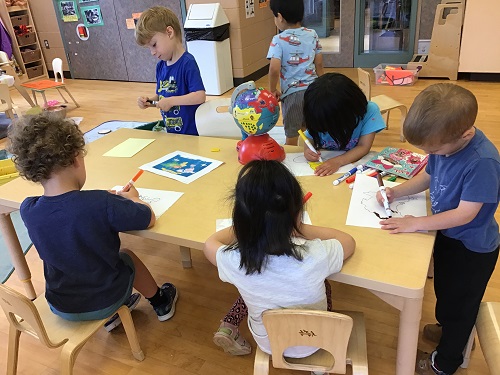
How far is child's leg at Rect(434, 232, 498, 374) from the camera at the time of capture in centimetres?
117

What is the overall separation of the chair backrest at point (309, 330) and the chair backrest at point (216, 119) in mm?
1161

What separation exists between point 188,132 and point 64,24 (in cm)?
468

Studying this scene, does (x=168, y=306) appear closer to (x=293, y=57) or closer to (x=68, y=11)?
(x=293, y=57)

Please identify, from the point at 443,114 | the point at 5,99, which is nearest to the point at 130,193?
the point at 443,114

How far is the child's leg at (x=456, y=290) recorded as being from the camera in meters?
1.17

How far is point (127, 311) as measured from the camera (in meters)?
1.42

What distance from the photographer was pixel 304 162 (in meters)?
1.55

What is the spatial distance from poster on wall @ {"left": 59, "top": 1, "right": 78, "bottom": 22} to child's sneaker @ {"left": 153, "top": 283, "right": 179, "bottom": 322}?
503cm

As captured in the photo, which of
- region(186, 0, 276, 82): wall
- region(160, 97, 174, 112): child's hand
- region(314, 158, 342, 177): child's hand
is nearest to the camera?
region(314, 158, 342, 177): child's hand

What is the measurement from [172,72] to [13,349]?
4.23ft

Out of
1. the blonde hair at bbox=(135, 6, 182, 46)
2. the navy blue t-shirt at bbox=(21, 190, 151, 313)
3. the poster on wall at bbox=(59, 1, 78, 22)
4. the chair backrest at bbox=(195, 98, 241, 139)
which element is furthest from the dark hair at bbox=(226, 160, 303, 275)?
the poster on wall at bbox=(59, 1, 78, 22)

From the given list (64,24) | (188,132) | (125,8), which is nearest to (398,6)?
(125,8)

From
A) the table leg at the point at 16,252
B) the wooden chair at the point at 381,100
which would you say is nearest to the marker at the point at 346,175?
the table leg at the point at 16,252

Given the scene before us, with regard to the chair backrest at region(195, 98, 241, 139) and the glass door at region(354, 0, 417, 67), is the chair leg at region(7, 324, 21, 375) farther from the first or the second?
the glass door at region(354, 0, 417, 67)
